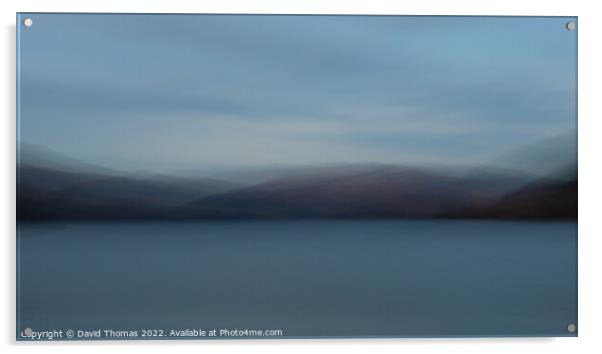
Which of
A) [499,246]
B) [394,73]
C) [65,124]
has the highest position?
[394,73]

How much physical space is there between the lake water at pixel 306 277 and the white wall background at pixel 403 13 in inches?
2.0

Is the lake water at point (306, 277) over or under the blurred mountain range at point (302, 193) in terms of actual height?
under

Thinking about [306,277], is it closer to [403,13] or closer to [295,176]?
[295,176]

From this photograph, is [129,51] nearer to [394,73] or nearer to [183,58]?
[183,58]

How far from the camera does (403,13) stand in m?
2.12

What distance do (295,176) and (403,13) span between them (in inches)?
25.7

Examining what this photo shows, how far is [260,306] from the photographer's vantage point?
2.07 m

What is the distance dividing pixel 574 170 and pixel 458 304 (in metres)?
0.59

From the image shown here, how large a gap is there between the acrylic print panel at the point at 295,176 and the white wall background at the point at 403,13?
0.15 feet

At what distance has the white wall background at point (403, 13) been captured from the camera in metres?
2.07

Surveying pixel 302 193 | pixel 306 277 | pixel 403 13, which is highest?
pixel 403 13

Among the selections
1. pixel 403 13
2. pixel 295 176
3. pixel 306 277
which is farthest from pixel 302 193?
pixel 403 13

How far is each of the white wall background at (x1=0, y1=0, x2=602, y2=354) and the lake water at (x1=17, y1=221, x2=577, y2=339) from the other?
0.05m
